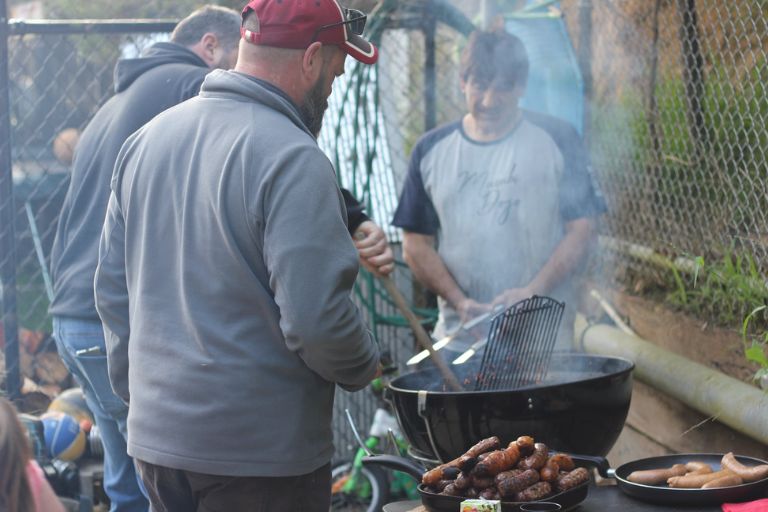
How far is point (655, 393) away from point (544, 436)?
1.84 metres

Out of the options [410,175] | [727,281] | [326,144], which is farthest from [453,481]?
[326,144]

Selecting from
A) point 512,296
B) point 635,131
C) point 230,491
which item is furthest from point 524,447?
point 635,131

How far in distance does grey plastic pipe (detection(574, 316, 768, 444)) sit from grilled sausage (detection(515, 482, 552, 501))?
1416 millimetres

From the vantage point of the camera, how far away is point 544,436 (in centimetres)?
341

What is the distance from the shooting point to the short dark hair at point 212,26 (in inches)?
177

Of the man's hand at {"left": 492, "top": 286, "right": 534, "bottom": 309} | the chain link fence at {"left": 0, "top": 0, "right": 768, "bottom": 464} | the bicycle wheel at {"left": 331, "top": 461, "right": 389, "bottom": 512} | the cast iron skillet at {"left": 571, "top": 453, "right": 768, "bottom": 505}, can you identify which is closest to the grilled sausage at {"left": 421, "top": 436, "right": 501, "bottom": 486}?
the cast iron skillet at {"left": 571, "top": 453, "right": 768, "bottom": 505}

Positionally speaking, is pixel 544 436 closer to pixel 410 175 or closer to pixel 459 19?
pixel 410 175

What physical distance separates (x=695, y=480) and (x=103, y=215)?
2614 millimetres

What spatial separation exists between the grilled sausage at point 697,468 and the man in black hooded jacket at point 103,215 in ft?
7.69

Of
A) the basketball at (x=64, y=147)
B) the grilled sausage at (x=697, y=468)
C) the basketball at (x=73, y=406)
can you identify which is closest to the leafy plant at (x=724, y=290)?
the grilled sausage at (x=697, y=468)

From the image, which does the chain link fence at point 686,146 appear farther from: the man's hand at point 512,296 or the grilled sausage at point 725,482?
the grilled sausage at point 725,482

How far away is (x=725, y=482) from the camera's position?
110 inches

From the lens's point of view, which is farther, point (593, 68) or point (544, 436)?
point (593, 68)

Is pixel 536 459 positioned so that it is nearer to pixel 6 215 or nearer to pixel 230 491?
pixel 230 491
